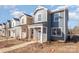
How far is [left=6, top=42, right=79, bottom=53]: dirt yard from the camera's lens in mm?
2117

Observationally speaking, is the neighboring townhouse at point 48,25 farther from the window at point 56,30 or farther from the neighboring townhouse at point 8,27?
the neighboring townhouse at point 8,27

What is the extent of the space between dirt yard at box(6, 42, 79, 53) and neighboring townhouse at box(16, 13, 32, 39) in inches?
4.6

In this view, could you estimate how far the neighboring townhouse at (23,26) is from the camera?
2.14 metres

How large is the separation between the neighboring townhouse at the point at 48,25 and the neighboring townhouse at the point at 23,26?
0.13 feet

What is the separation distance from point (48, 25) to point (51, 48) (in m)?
0.22

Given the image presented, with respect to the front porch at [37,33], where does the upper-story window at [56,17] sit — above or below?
above

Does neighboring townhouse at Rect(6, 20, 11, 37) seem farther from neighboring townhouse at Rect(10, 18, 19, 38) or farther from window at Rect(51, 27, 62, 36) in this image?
window at Rect(51, 27, 62, 36)

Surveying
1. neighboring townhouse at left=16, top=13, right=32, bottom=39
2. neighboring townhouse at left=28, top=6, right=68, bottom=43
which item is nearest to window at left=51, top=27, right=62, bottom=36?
neighboring townhouse at left=28, top=6, right=68, bottom=43

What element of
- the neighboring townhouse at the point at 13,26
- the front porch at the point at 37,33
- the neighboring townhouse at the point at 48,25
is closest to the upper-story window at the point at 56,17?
the neighboring townhouse at the point at 48,25

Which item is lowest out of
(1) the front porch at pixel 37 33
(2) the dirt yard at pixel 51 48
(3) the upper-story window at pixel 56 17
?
(2) the dirt yard at pixel 51 48

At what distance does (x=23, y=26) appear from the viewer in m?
2.16

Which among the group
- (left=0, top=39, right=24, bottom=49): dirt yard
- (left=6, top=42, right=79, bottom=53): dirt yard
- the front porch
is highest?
the front porch
